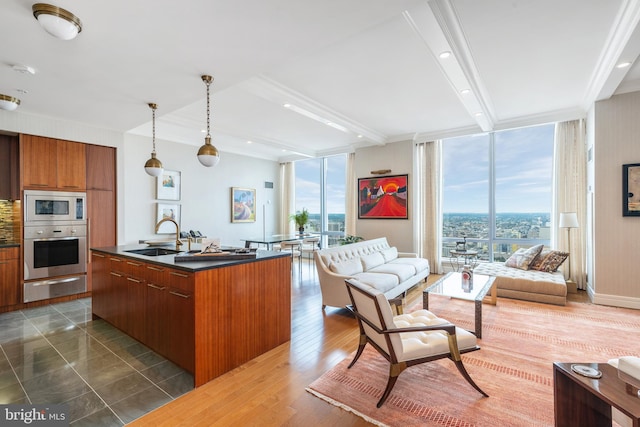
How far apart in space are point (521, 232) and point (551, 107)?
231cm

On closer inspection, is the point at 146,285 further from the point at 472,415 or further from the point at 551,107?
the point at 551,107

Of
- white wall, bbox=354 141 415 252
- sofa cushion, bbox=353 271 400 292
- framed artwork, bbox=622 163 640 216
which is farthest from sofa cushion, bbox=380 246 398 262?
framed artwork, bbox=622 163 640 216

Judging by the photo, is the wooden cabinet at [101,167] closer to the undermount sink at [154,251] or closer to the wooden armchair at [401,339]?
the undermount sink at [154,251]

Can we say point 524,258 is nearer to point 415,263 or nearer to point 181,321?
point 415,263

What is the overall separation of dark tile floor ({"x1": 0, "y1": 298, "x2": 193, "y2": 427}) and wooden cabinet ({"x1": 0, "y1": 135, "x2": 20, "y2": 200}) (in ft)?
6.10

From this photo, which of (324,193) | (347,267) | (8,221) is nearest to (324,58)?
(347,267)

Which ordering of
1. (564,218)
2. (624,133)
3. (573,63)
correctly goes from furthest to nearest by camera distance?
(564,218) → (624,133) → (573,63)

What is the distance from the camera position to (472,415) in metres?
1.97

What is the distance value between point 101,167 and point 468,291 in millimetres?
5881

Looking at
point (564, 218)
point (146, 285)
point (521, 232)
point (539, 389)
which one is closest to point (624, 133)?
point (564, 218)

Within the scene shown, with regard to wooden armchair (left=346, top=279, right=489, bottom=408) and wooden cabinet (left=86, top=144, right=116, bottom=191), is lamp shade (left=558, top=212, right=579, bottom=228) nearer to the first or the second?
wooden armchair (left=346, top=279, right=489, bottom=408)

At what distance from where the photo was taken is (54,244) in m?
4.40

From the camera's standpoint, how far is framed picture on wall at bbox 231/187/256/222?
7613 millimetres

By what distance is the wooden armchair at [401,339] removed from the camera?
2070mm
